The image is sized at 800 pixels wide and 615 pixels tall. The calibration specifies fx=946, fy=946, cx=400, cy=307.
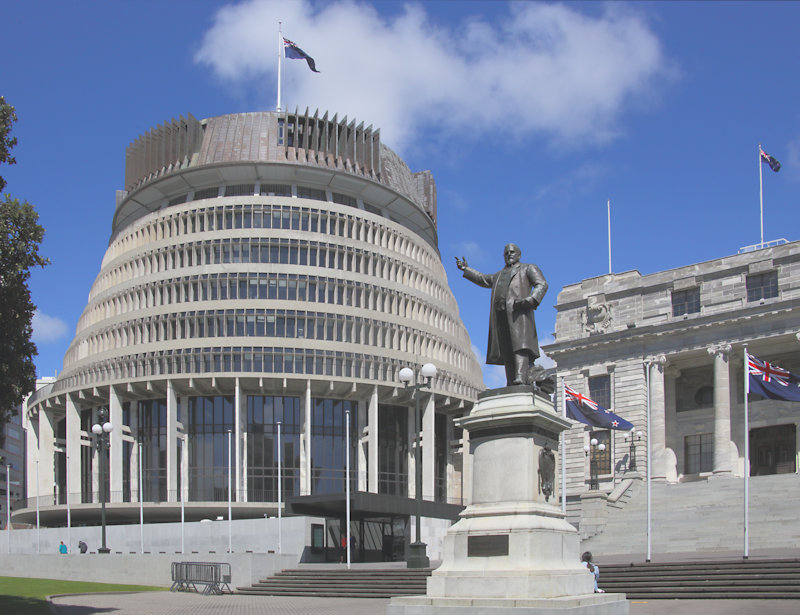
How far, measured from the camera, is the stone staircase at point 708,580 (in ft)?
89.7

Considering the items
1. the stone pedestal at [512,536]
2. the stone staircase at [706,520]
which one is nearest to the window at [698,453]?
the stone staircase at [706,520]

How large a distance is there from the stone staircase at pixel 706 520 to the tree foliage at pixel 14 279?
29629mm

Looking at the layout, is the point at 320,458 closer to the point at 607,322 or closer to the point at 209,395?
the point at 209,395

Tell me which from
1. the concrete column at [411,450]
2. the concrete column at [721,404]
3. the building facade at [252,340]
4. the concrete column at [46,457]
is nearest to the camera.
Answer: the concrete column at [721,404]

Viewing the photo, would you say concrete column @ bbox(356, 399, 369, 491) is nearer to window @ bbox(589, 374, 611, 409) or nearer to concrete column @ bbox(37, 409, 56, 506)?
window @ bbox(589, 374, 611, 409)

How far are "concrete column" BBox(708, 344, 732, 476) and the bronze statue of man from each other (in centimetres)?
4323

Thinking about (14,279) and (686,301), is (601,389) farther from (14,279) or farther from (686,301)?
(14,279)

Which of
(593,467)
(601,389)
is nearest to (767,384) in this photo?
(593,467)

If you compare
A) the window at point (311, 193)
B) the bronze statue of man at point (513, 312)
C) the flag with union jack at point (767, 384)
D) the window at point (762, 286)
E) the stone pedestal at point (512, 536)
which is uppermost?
the window at point (311, 193)

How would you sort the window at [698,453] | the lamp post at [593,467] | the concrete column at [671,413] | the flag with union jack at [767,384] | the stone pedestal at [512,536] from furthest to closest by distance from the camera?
the concrete column at [671,413], the window at [698,453], the lamp post at [593,467], the flag with union jack at [767,384], the stone pedestal at [512,536]

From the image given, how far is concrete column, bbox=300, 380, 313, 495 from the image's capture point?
A: 79625 millimetres

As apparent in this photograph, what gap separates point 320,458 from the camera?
8238 centimetres

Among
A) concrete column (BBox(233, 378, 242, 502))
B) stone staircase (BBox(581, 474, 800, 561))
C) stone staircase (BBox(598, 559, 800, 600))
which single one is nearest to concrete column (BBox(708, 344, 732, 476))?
stone staircase (BBox(581, 474, 800, 561))

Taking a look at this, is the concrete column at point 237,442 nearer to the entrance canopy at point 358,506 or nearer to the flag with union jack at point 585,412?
the entrance canopy at point 358,506
